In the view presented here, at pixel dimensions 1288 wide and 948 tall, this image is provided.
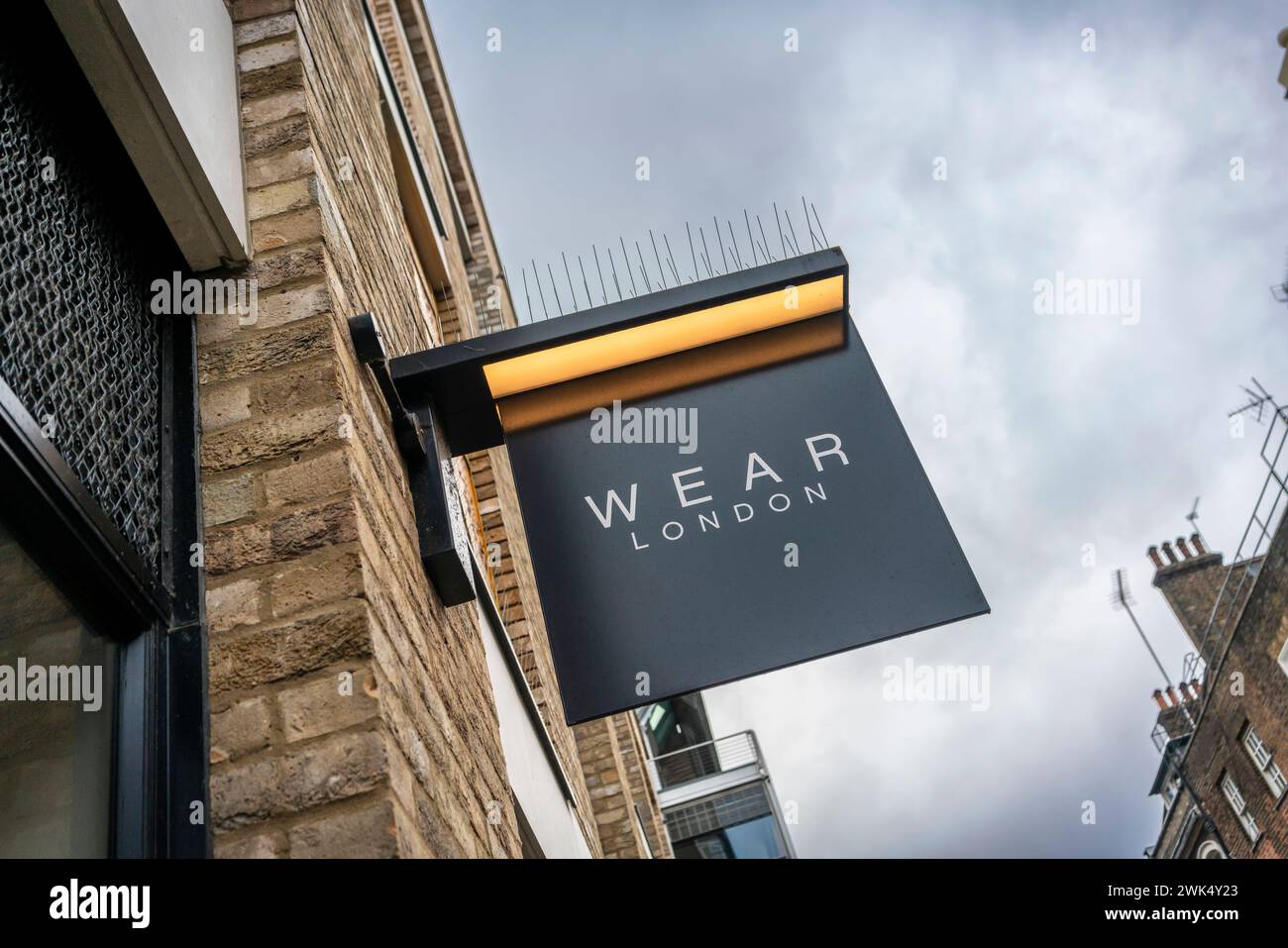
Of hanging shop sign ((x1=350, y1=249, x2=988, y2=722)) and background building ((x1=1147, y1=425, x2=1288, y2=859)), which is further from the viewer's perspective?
background building ((x1=1147, y1=425, x2=1288, y2=859))

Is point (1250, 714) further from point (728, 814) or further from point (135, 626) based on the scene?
point (135, 626)

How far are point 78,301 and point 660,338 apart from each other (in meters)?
1.68

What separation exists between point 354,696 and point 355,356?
110cm

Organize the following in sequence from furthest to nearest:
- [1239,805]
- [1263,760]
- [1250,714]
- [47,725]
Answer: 1. [1239,805]
2. [1250,714]
3. [1263,760]
4. [47,725]

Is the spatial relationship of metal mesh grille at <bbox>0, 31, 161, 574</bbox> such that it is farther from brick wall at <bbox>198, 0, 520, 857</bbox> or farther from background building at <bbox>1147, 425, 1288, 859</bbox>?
background building at <bbox>1147, 425, 1288, 859</bbox>

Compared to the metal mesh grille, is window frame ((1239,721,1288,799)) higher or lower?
higher

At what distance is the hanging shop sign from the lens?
301 cm

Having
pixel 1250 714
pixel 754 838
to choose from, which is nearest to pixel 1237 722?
pixel 1250 714

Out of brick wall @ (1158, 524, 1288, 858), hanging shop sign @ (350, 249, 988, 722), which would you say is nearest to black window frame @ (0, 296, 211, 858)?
hanging shop sign @ (350, 249, 988, 722)

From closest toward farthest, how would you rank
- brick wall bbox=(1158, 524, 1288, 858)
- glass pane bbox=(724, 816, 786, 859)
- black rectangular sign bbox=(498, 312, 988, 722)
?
black rectangular sign bbox=(498, 312, 988, 722) < glass pane bbox=(724, 816, 786, 859) < brick wall bbox=(1158, 524, 1288, 858)

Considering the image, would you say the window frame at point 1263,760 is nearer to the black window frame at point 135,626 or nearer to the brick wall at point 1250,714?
the brick wall at point 1250,714

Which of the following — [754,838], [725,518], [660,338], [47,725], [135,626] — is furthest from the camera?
[754,838]

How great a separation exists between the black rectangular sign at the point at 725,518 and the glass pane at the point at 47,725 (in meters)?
1.22

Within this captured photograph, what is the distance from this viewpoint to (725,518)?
320 cm
